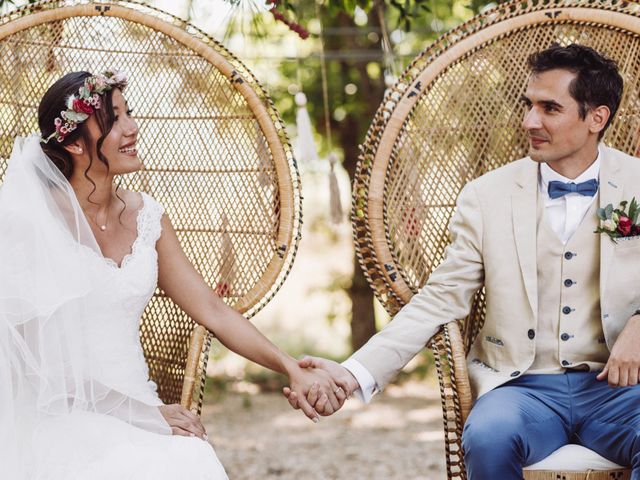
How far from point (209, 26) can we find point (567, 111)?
2.14 m

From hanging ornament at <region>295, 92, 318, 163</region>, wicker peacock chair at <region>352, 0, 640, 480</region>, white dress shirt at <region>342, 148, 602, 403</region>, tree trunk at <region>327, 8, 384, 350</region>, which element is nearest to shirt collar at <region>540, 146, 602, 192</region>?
white dress shirt at <region>342, 148, 602, 403</region>

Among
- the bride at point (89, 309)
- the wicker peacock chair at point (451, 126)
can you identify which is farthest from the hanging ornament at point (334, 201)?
the bride at point (89, 309)

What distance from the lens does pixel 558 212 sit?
9.12 feet

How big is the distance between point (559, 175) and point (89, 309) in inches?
59.2

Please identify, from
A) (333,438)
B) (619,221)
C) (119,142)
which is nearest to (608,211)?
(619,221)

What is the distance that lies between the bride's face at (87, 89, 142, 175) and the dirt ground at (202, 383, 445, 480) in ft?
7.89

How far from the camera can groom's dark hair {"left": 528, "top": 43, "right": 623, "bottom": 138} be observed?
9.02ft

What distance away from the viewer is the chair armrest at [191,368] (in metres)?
2.70

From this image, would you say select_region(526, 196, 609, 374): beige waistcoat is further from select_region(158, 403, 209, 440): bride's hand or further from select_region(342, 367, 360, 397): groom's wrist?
select_region(158, 403, 209, 440): bride's hand

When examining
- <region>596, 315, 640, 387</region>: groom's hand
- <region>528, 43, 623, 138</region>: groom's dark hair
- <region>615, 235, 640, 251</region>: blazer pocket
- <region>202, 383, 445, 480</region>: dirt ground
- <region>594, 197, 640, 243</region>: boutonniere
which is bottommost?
<region>202, 383, 445, 480</region>: dirt ground

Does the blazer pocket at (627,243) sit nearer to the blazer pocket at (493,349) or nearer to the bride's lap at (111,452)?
the blazer pocket at (493,349)

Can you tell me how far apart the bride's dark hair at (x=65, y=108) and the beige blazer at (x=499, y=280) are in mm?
1030

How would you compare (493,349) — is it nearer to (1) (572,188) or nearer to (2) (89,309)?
(1) (572,188)

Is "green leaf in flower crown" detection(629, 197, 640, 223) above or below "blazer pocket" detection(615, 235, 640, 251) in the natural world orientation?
above
